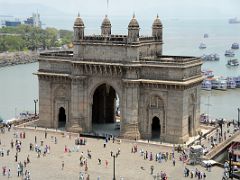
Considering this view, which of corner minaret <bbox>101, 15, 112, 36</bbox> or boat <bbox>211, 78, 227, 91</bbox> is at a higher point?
corner minaret <bbox>101, 15, 112, 36</bbox>

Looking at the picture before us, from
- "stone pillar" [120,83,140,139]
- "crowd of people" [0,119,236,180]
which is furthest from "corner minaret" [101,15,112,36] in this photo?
"crowd of people" [0,119,236,180]

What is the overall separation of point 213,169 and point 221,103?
155 feet

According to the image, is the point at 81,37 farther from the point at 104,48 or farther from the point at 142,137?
the point at 142,137

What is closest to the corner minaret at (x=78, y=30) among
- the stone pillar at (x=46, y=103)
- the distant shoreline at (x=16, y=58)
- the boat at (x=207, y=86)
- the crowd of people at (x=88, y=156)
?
the stone pillar at (x=46, y=103)

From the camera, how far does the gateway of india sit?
49.6m

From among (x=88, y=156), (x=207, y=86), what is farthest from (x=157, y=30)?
(x=207, y=86)

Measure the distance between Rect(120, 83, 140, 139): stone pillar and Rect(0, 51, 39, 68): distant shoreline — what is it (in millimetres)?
91091

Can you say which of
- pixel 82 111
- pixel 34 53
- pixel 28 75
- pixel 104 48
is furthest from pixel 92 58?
pixel 34 53

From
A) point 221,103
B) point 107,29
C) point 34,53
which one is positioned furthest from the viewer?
point 34,53

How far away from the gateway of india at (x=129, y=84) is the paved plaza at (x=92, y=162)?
241cm

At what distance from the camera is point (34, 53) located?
16525cm

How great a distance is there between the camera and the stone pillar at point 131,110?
50.9m

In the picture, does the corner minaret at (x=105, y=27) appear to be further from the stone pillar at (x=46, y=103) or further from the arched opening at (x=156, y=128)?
the arched opening at (x=156, y=128)

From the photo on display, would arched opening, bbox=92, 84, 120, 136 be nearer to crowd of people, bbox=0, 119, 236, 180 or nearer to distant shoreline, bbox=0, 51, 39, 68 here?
crowd of people, bbox=0, 119, 236, 180
